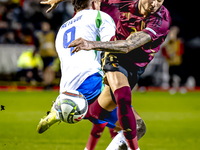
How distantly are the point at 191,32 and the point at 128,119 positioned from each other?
587 inches

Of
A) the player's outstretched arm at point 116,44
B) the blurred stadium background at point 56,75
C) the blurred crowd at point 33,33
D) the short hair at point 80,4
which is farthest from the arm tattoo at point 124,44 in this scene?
the blurred crowd at point 33,33

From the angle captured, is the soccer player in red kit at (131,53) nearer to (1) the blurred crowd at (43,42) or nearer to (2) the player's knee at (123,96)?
(2) the player's knee at (123,96)

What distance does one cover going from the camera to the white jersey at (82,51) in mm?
4020

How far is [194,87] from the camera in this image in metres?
16.3

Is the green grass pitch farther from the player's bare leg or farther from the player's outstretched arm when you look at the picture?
the player's outstretched arm

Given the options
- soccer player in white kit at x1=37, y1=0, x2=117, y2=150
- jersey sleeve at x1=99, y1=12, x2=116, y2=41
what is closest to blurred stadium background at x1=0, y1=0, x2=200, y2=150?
soccer player in white kit at x1=37, y1=0, x2=117, y2=150

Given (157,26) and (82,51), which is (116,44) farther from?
(82,51)

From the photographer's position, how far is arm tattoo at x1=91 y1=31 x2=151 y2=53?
321 centimetres

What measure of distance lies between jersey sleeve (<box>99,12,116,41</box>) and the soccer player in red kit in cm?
6

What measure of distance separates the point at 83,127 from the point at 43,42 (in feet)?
23.2

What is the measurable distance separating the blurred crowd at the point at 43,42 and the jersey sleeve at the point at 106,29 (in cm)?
990

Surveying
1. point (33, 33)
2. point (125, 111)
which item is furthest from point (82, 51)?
point (33, 33)

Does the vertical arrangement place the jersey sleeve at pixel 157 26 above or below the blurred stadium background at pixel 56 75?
above

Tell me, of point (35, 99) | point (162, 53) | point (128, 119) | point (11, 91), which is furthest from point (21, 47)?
point (128, 119)
